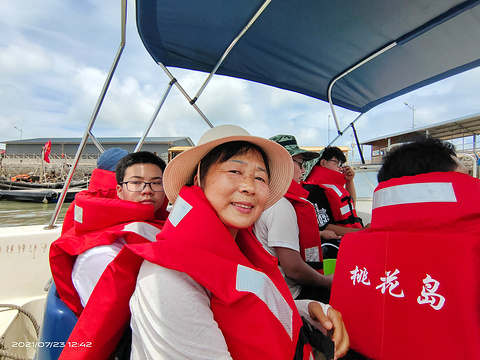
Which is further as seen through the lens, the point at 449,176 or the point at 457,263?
the point at 449,176

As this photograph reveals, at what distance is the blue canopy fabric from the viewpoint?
1818mm

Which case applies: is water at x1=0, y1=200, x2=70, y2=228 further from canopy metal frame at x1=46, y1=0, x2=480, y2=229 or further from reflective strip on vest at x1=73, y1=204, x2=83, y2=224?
reflective strip on vest at x1=73, y1=204, x2=83, y2=224

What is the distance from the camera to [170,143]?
2948cm

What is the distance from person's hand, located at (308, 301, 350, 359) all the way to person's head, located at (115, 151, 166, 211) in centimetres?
103

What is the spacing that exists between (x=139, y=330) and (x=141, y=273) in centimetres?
13

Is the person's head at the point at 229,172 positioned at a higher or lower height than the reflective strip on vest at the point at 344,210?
higher

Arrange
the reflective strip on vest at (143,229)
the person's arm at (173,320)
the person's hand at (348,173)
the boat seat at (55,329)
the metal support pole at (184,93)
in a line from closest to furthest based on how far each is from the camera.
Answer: the person's arm at (173,320)
the boat seat at (55,329)
the reflective strip on vest at (143,229)
the metal support pole at (184,93)
the person's hand at (348,173)

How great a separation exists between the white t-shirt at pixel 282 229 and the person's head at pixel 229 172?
2.08ft

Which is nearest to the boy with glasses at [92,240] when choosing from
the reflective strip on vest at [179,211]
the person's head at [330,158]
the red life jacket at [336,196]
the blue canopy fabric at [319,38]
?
the reflective strip on vest at [179,211]

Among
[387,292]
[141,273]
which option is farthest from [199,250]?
[387,292]

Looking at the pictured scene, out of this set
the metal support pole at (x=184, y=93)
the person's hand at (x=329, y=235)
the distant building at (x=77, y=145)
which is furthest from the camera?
the distant building at (x=77, y=145)

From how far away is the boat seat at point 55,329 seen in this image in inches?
41.6

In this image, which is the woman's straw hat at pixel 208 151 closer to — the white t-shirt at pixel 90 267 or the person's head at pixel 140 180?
the white t-shirt at pixel 90 267

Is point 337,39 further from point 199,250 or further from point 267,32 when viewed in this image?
point 199,250
